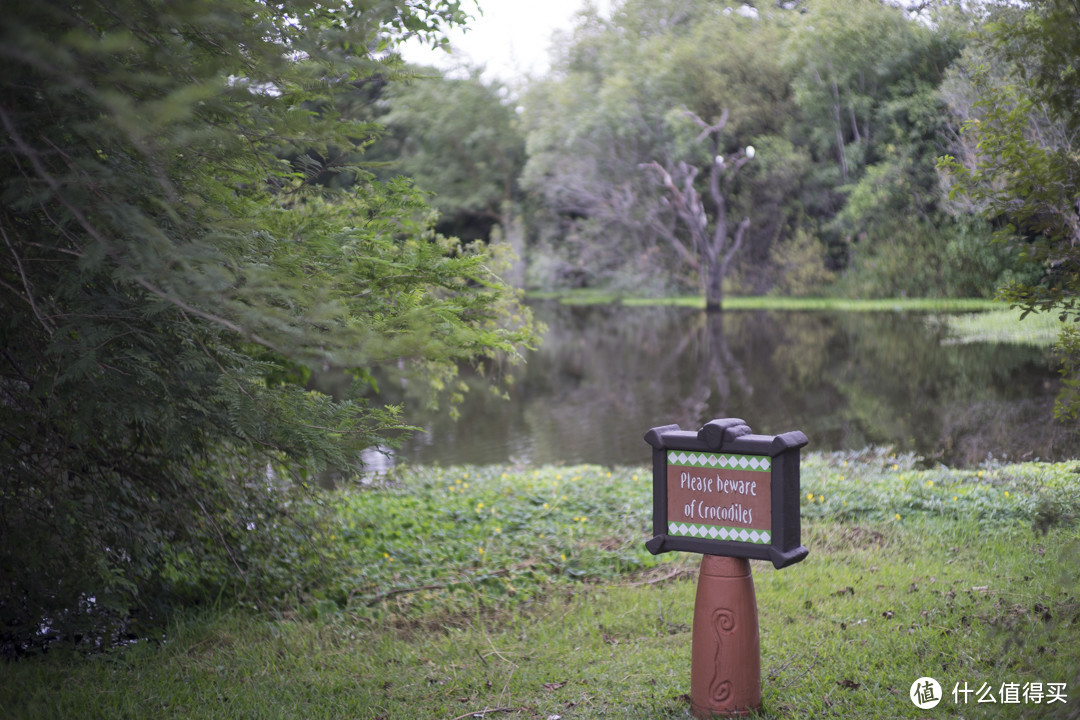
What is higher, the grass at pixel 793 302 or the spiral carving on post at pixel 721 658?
the grass at pixel 793 302

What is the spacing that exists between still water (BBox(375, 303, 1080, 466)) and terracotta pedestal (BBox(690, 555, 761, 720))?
843cm

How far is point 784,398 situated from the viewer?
18.5 m

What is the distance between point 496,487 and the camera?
32.7ft

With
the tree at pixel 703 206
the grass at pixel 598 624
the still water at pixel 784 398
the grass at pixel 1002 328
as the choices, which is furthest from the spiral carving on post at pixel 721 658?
the tree at pixel 703 206

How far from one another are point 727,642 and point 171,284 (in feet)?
8.74

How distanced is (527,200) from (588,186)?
6225 millimetres

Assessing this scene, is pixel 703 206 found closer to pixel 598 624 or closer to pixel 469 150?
pixel 469 150

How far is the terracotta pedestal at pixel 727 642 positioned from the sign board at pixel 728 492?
0.39 feet

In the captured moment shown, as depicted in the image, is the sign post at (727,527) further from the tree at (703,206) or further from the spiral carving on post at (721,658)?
the tree at (703,206)

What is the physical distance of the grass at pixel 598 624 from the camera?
4.29 m

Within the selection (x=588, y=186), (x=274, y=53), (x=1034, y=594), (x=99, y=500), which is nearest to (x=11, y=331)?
(x=99, y=500)

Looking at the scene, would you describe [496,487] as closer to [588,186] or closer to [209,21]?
[209,21]

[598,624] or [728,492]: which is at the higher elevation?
[728,492]

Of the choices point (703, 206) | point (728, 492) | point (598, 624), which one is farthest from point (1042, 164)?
point (703, 206)
